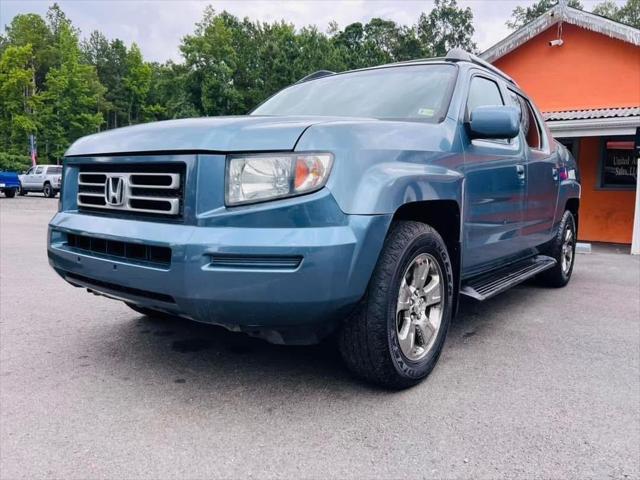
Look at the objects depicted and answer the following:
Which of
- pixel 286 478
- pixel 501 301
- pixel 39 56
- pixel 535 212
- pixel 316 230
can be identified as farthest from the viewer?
pixel 39 56

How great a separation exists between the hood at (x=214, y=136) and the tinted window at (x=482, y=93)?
141 cm

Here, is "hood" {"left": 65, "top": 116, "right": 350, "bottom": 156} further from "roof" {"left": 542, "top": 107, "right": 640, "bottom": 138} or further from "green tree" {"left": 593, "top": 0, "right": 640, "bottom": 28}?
"green tree" {"left": 593, "top": 0, "right": 640, "bottom": 28}

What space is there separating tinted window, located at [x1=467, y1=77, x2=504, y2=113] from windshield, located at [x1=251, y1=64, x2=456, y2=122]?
22cm

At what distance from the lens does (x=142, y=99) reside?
63.2 metres

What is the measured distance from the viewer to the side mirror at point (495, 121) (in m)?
3.00

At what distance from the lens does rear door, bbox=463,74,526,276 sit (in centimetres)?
325

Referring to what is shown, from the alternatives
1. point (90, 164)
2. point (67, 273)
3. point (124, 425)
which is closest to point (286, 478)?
point (124, 425)

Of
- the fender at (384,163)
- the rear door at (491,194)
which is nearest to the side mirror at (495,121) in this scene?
the rear door at (491,194)

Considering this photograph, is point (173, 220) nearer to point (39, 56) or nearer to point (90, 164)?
point (90, 164)

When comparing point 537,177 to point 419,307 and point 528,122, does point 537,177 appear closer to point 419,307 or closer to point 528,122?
point 528,122

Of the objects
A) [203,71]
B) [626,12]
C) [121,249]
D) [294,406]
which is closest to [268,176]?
[121,249]

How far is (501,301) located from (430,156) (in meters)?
2.63

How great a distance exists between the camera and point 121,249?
2471 mm

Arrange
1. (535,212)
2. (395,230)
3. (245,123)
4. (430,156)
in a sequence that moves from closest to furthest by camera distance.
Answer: (245,123)
(395,230)
(430,156)
(535,212)
